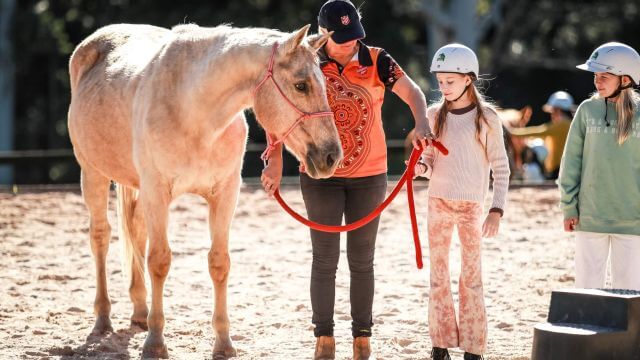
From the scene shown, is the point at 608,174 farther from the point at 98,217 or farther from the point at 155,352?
the point at 98,217

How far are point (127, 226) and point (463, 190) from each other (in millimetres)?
2658

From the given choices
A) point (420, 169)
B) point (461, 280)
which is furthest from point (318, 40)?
point (461, 280)

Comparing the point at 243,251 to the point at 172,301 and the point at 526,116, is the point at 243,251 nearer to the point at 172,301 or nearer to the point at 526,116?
the point at 172,301

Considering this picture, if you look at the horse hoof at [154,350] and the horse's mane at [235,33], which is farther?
the horse hoof at [154,350]

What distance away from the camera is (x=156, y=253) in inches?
224

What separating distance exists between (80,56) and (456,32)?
16556mm

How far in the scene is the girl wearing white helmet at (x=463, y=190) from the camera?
5086 mm

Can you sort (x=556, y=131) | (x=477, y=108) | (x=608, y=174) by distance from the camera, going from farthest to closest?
(x=556, y=131), (x=608, y=174), (x=477, y=108)

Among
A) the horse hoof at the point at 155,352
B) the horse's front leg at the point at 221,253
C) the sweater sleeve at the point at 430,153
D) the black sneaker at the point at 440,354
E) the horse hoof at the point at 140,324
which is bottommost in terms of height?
the horse hoof at the point at 140,324

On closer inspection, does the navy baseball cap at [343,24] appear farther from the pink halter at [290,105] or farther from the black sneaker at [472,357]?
the black sneaker at [472,357]

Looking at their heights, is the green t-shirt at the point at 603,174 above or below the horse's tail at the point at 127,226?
above

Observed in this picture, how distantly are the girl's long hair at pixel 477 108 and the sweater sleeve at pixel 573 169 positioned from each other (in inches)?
19.4

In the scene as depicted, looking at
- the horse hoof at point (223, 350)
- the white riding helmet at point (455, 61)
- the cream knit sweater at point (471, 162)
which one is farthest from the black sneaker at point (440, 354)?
the white riding helmet at point (455, 61)

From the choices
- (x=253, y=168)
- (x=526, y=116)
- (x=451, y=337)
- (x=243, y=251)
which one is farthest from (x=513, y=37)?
(x=451, y=337)
